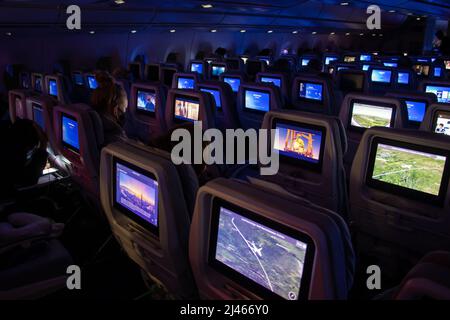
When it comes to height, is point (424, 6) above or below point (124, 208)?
above

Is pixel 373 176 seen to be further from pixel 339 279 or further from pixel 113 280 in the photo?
pixel 113 280

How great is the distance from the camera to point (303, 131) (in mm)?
3049

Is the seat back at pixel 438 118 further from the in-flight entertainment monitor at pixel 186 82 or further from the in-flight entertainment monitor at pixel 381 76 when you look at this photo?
the in-flight entertainment monitor at pixel 381 76

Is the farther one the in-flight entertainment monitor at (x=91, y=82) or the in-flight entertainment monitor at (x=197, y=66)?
the in-flight entertainment monitor at (x=197, y=66)

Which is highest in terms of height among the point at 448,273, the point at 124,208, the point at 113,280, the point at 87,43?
the point at 87,43

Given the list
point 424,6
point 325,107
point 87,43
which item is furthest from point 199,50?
point 325,107

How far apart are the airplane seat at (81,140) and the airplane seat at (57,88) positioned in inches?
126

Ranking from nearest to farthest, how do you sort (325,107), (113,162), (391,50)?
(113,162), (325,107), (391,50)

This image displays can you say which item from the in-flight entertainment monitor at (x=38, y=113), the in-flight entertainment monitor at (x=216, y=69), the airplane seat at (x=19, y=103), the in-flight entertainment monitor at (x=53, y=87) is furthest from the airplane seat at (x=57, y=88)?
the in-flight entertainment monitor at (x=216, y=69)

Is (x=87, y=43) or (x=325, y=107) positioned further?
(x=87, y=43)

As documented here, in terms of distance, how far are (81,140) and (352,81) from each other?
5.33 metres

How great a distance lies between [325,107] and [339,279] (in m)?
5.20

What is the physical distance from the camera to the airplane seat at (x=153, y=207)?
1809 millimetres

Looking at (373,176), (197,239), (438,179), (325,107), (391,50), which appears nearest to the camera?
(197,239)
